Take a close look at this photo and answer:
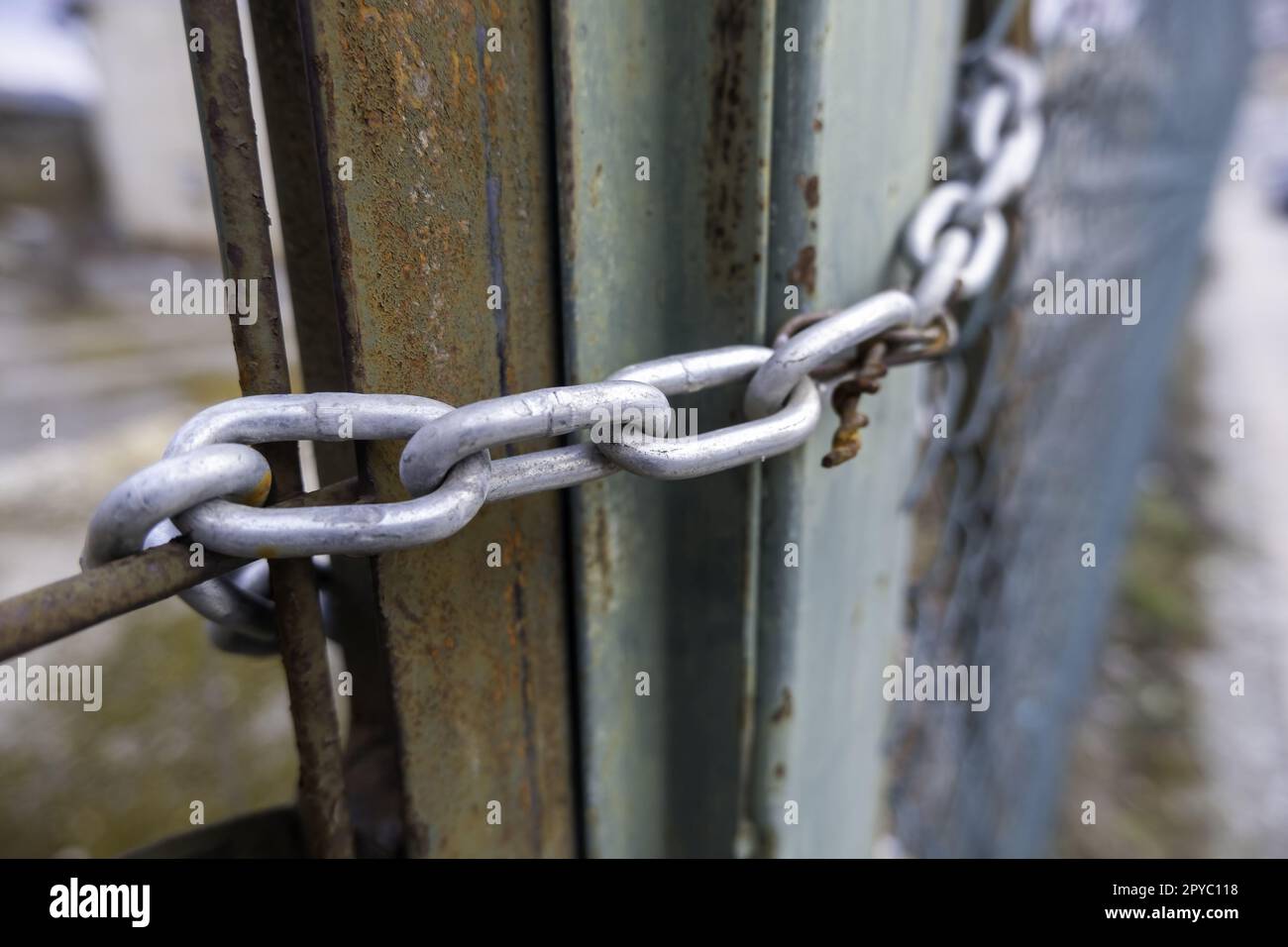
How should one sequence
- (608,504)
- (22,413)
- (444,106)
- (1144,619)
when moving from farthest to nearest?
(22,413), (1144,619), (608,504), (444,106)

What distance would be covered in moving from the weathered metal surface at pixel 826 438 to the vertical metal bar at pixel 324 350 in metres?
0.23

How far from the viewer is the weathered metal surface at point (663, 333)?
40cm

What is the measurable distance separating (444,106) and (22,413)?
6.12 metres

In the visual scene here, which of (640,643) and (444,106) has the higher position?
(444,106)

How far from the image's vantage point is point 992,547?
1.10m

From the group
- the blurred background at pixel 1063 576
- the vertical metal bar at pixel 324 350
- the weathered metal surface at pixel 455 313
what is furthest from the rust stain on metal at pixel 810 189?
the blurred background at pixel 1063 576

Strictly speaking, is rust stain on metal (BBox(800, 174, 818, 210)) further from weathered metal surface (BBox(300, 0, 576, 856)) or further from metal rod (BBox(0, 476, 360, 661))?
metal rod (BBox(0, 476, 360, 661))

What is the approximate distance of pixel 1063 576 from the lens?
1.75 meters

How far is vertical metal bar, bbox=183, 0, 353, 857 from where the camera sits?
0.31 metres

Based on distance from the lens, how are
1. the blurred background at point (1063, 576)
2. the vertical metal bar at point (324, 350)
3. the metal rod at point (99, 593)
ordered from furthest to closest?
1. the blurred background at point (1063, 576)
2. the vertical metal bar at point (324, 350)
3. the metal rod at point (99, 593)

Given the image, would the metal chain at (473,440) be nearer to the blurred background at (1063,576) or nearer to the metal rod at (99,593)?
the metal rod at (99,593)

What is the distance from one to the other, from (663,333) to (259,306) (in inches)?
8.5
